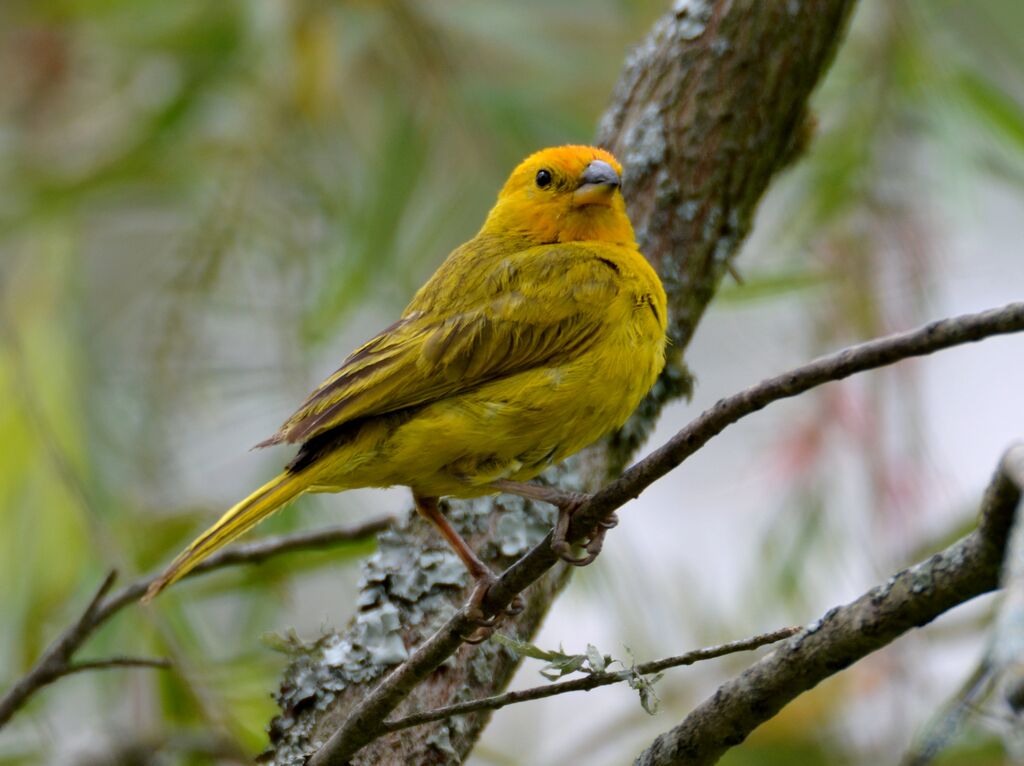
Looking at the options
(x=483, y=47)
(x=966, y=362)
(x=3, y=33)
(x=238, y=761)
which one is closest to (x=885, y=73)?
(x=483, y=47)

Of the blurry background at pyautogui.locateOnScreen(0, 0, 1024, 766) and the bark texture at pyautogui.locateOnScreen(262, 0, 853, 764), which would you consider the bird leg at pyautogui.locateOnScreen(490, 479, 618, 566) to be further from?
the blurry background at pyautogui.locateOnScreen(0, 0, 1024, 766)

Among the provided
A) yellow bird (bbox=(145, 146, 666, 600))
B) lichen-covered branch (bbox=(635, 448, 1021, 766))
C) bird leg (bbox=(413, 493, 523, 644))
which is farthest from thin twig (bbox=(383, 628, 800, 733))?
yellow bird (bbox=(145, 146, 666, 600))

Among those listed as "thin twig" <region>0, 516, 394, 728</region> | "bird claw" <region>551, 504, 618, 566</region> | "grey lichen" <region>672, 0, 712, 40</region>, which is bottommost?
"bird claw" <region>551, 504, 618, 566</region>

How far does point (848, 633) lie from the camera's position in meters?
1.78

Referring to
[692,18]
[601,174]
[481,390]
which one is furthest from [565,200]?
[481,390]

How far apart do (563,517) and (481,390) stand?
2.11 feet

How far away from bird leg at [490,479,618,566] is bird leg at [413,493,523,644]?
153 mm

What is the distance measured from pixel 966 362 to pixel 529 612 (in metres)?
6.44

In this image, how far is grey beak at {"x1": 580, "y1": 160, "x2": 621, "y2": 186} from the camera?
334 centimetres

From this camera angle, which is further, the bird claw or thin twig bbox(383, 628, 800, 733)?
the bird claw

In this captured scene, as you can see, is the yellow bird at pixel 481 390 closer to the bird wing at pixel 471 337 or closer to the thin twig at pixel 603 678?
the bird wing at pixel 471 337

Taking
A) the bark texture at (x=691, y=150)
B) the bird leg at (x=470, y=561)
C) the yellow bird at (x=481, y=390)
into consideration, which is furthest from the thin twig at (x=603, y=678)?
the bark texture at (x=691, y=150)

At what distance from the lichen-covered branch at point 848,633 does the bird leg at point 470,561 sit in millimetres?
472

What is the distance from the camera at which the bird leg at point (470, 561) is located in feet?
8.13
